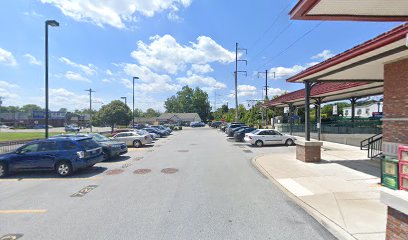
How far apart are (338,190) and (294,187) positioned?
124 centimetres

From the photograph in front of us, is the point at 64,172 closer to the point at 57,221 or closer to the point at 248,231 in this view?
the point at 57,221

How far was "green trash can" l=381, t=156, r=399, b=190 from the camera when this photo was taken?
3912 millimetres

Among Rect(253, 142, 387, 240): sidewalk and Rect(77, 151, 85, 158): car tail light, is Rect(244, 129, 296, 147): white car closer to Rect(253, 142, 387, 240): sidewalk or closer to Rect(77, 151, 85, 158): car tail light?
Rect(253, 142, 387, 240): sidewalk

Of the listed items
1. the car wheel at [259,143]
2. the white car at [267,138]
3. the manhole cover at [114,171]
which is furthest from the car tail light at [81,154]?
the car wheel at [259,143]

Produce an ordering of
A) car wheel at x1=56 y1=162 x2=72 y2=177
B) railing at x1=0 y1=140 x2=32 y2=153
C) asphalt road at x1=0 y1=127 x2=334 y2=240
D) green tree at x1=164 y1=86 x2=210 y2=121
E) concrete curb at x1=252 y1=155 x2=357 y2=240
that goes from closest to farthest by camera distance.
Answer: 1. concrete curb at x1=252 y1=155 x2=357 y2=240
2. asphalt road at x1=0 y1=127 x2=334 y2=240
3. car wheel at x1=56 y1=162 x2=72 y2=177
4. railing at x1=0 y1=140 x2=32 y2=153
5. green tree at x1=164 y1=86 x2=210 y2=121

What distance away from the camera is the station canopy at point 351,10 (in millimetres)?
6188

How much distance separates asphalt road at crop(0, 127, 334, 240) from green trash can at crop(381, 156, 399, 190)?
1499 mm

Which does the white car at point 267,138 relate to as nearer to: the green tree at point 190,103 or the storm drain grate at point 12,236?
the storm drain grate at point 12,236

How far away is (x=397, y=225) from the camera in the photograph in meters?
3.83

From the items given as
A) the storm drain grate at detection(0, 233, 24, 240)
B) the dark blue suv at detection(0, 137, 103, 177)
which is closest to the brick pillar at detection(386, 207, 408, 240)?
the storm drain grate at detection(0, 233, 24, 240)

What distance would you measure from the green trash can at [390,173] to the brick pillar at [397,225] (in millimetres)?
364

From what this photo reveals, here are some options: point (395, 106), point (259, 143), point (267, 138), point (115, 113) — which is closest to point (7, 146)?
point (259, 143)

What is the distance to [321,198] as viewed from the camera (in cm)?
703

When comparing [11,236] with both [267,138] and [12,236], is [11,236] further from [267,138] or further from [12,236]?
[267,138]
